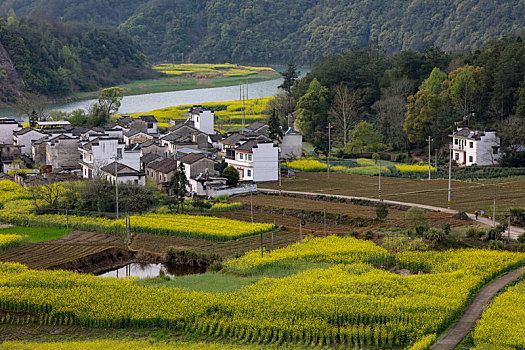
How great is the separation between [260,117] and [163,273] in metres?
43.6

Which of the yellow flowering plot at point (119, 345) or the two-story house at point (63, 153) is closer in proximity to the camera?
the yellow flowering plot at point (119, 345)

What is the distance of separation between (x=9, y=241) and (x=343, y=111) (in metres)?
29.3

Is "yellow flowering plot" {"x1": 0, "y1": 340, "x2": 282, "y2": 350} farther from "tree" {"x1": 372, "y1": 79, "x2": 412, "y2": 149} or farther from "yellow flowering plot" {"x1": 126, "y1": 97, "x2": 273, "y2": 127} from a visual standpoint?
"yellow flowering plot" {"x1": 126, "y1": 97, "x2": 273, "y2": 127}

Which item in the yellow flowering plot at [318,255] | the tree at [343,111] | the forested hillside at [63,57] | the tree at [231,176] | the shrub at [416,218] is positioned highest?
the forested hillside at [63,57]

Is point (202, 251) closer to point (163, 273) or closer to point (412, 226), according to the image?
point (163, 273)

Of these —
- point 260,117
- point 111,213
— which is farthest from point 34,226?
point 260,117

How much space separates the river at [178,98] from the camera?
274 ft

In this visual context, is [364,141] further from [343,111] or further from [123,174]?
[123,174]

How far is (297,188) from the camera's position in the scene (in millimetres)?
38094

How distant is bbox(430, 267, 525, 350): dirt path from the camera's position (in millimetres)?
17891

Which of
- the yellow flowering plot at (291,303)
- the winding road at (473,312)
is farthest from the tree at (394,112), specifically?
the yellow flowering plot at (291,303)

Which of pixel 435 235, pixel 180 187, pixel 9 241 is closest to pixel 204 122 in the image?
pixel 180 187

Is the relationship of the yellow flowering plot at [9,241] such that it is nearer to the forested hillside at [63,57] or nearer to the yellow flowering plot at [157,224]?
the yellow flowering plot at [157,224]

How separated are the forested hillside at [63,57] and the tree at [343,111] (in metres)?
38.7
